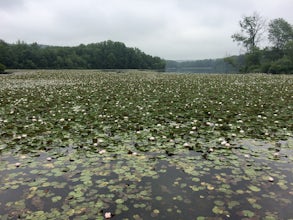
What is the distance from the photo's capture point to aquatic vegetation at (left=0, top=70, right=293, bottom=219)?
335cm

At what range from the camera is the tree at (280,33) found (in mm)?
50969

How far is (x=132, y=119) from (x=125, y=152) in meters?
2.73

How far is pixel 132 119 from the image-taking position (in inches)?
312

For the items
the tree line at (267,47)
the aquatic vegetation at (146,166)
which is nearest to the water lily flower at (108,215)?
the aquatic vegetation at (146,166)

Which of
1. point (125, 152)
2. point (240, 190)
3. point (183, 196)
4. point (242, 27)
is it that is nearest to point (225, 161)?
point (240, 190)

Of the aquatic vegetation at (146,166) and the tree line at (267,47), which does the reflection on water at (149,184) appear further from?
the tree line at (267,47)

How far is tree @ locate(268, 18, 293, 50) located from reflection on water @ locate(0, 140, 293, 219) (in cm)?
5383

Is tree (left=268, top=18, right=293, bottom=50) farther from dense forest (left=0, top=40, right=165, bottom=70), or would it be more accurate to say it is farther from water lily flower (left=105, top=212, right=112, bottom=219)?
water lily flower (left=105, top=212, right=112, bottom=219)

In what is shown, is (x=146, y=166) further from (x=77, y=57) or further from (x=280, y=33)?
(x=77, y=57)

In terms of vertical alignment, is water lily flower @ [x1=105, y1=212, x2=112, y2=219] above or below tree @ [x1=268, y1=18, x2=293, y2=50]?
below

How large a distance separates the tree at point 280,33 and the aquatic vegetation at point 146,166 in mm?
50194

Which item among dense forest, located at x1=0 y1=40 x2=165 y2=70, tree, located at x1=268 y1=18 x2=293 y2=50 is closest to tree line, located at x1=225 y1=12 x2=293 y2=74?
tree, located at x1=268 y1=18 x2=293 y2=50

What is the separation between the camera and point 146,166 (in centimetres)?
458

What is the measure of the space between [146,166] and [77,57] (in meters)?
80.7
